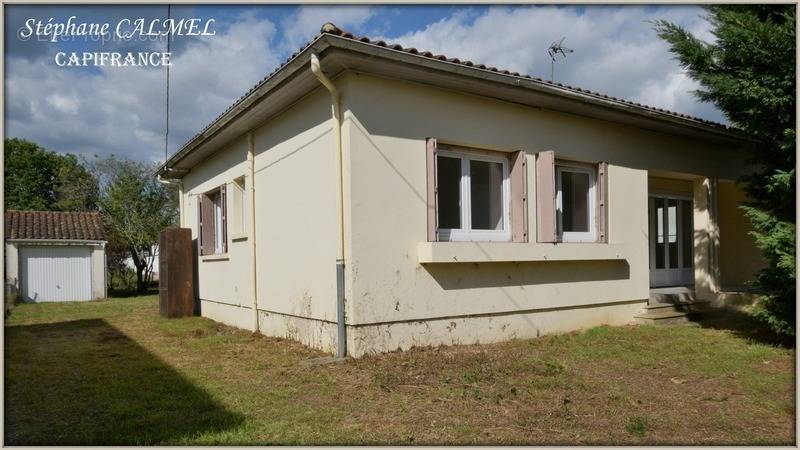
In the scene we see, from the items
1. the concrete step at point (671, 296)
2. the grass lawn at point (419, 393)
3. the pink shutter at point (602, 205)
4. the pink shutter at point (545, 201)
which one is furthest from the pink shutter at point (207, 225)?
the concrete step at point (671, 296)

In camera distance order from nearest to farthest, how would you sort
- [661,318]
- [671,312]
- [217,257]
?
[661,318]
[671,312]
[217,257]

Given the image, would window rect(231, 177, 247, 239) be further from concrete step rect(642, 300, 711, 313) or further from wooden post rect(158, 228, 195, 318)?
concrete step rect(642, 300, 711, 313)

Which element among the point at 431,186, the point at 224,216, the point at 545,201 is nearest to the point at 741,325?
the point at 545,201

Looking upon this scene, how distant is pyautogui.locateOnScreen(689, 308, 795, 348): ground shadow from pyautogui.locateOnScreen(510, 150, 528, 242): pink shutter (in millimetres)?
3544

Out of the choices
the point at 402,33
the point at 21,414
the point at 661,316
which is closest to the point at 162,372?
the point at 21,414

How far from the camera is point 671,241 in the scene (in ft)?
36.4

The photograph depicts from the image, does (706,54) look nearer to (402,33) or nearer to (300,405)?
(402,33)

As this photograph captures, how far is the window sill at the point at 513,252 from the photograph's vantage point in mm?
6730

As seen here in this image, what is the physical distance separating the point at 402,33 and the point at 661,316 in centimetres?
603

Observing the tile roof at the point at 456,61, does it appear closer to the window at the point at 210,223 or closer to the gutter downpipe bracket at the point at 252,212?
the gutter downpipe bracket at the point at 252,212

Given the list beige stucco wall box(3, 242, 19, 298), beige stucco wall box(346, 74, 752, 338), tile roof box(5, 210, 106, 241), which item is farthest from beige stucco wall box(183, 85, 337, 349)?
tile roof box(5, 210, 106, 241)

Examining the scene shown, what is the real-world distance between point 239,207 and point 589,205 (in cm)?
607

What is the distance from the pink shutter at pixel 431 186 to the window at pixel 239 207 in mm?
4353

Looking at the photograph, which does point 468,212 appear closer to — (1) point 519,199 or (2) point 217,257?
(1) point 519,199
